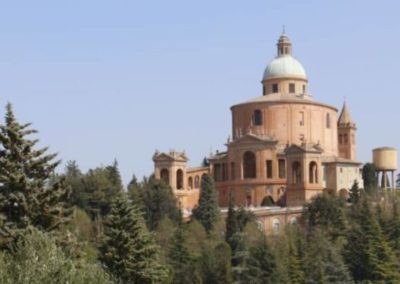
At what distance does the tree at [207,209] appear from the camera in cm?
5751

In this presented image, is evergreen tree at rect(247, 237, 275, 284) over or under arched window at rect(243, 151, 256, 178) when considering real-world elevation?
under

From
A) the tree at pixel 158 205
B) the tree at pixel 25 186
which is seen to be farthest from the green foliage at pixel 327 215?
the tree at pixel 25 186

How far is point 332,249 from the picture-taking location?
45.0 m

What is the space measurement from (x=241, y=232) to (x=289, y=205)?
48.3 feet

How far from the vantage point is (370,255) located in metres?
44.0

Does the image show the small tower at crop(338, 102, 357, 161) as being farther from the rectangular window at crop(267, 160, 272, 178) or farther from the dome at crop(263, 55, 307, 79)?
the rectangular window at crop(267, 160, 272, 178)

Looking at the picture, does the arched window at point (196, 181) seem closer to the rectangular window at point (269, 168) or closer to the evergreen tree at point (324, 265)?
the rectangular window at point (269, 168)

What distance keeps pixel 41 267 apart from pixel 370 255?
26376 millimetres

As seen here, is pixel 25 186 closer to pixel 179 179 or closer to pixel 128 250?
pixel 128 250

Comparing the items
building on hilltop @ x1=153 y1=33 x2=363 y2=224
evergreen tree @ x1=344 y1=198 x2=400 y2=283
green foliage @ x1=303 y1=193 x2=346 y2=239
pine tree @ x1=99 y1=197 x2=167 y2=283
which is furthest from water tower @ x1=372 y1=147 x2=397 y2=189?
pine tree @ x1=99 y1=197 x2=167 y2=283

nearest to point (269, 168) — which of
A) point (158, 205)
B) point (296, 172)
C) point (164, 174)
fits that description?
point (296, 172)

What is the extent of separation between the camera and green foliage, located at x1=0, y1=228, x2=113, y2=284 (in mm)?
19406

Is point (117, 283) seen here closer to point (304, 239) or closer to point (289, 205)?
A: point (304, 239)

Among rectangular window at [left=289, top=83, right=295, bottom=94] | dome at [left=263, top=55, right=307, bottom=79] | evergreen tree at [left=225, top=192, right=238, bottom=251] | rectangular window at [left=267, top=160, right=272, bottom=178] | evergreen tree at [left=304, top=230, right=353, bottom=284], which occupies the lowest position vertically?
evergreen tree at [left=304, top=230, right=353, bottom=284]
